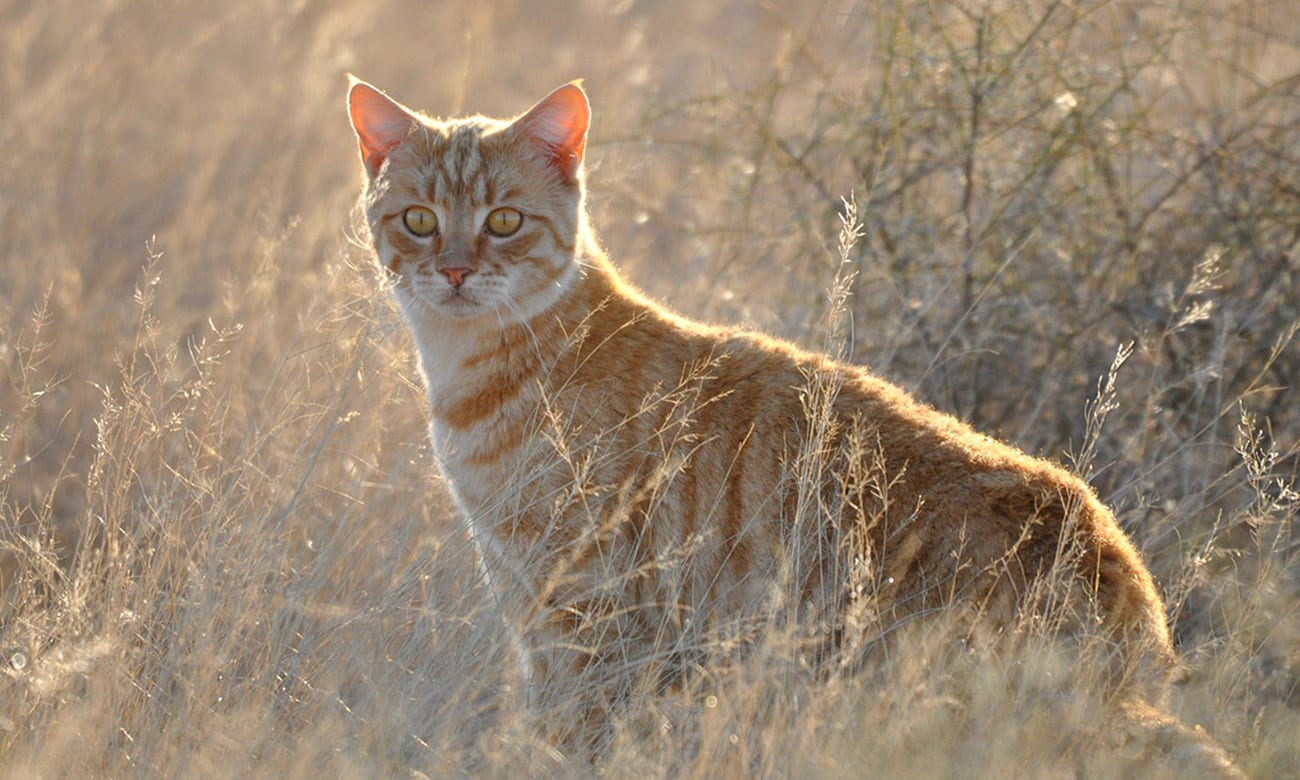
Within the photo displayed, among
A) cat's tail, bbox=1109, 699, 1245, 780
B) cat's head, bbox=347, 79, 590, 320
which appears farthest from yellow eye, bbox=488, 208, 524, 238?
cat's tail, bbox=1109, 699, 1245, 780

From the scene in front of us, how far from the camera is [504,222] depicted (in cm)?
388

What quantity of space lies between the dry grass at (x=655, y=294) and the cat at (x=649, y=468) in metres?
0.17

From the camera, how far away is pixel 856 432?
316 cm

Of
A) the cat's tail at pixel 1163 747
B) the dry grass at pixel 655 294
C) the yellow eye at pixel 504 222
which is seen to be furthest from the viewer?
the yellow eye at pixel 504 222

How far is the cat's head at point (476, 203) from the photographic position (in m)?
3.74

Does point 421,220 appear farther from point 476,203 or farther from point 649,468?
point 649,468

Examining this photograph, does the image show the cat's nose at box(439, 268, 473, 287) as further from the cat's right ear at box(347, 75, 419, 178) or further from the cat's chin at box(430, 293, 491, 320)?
the cat's right ear at box(347, 75, 419, 178)

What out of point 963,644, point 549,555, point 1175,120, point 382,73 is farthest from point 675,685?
point 382,73

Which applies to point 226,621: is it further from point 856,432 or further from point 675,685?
point 856,432

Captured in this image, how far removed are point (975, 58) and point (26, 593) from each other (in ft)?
11.9

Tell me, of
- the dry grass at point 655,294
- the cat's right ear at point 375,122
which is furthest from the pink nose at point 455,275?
the cat's right ear at point 375,122

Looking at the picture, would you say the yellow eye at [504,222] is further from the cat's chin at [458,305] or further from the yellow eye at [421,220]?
Answer: the cat's chin at [458,305]

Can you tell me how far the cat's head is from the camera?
3.74 metres

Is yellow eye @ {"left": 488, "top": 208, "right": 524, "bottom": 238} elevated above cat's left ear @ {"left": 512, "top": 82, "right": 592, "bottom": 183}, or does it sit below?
below
